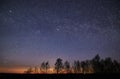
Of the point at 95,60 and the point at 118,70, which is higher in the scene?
the point at 95,60

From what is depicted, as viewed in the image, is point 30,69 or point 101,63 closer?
point 101,63

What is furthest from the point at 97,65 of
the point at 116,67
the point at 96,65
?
the point at 116,67

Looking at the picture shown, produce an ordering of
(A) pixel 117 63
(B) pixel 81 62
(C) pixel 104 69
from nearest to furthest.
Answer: (C) pixel 104 69
(A) pixel 117 63
(B) pixel 81 62

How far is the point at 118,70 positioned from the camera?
121812 millimetres

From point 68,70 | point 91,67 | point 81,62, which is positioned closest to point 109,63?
point 91,67

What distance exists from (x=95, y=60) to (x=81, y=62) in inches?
655

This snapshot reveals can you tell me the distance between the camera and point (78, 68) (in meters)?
131

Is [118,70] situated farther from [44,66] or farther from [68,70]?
[44,66]

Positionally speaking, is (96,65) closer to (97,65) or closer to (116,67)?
(97,65)

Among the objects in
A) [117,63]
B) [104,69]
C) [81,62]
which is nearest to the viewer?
[104,69]

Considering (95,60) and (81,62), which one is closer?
(95,60)

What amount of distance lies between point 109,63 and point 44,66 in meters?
49.2

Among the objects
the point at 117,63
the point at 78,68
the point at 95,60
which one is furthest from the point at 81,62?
the point at 117,63

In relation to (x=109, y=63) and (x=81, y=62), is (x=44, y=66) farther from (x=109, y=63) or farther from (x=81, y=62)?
(x=109, y=63)
